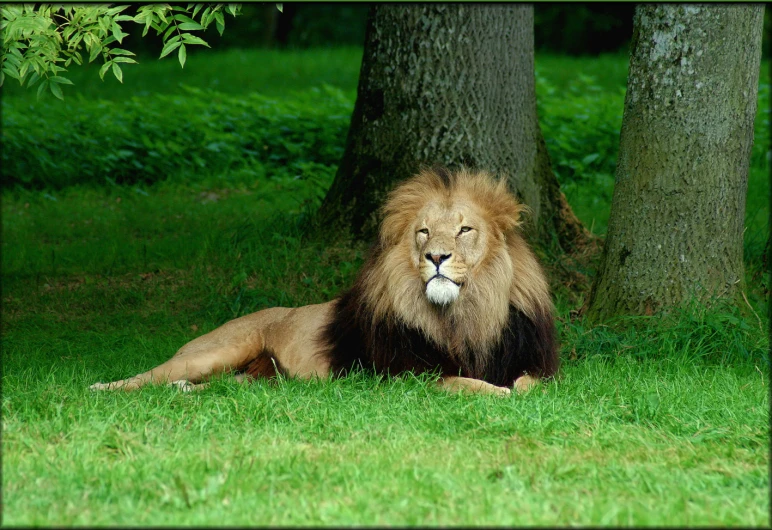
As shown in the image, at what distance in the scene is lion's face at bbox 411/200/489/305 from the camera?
4.73m

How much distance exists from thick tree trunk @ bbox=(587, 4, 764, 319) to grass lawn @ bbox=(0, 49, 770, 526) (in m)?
0.30

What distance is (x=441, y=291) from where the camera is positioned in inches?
185

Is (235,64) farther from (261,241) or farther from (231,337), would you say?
(231,337)

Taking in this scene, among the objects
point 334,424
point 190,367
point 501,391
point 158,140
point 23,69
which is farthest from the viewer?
point 158,140

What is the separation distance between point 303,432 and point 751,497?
1821 millimetres

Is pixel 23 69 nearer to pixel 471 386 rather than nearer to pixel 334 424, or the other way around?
pixel 334 424

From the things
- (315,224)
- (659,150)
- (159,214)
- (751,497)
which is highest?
(659,150)

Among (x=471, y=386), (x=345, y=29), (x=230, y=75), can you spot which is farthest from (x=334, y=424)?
(x=345, y=29)

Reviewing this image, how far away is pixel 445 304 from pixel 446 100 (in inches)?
107

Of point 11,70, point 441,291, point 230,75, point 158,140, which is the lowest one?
point 230,75

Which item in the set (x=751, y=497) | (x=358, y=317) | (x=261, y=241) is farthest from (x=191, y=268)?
(x=751, y=497)

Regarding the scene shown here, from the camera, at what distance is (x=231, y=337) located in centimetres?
554

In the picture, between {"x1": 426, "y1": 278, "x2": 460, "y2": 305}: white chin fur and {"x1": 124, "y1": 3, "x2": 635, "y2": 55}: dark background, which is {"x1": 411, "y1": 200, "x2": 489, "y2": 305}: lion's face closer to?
{"x1": 426, "y1": 278, "x2": 460, "y2": 305}: white chin fur

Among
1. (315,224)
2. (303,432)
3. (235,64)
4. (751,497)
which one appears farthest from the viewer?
(235,64)
